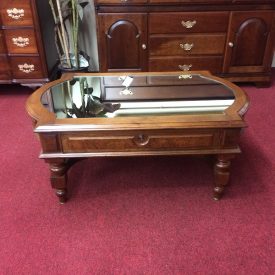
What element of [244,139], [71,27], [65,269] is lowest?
[65,269]

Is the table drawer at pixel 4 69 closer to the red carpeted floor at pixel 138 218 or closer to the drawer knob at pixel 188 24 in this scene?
the red carpeted floor at pixel 138 218

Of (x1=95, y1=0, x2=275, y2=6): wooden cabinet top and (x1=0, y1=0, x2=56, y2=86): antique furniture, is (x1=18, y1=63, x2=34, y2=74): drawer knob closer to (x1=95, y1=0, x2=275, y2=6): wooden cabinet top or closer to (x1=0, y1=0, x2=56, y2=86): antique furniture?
(x1=0, y1=0, x2=56, y2=86): antique furniture

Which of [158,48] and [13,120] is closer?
[13,120]

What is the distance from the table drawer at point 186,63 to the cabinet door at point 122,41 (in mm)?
90

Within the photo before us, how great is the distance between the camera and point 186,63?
2258 millimetres

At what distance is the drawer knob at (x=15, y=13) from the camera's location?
6.35 feet

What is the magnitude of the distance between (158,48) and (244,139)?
940 mm

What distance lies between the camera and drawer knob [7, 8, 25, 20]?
1.94 m

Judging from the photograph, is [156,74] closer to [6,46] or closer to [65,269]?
[65,269]

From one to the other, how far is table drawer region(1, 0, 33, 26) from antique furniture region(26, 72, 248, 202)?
2.89 ft

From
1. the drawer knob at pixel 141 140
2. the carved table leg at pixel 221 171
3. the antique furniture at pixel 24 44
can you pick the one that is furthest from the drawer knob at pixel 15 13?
the carved table leg at pixel 221 171

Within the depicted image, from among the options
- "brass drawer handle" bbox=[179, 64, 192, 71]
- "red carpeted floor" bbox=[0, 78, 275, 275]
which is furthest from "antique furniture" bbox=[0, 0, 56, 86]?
"brass drawer handle" bbox=[179, 64, 192, 71]

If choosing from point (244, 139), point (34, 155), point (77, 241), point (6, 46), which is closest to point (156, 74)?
point (244, 139)

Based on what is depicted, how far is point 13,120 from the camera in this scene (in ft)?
→ 6.32
